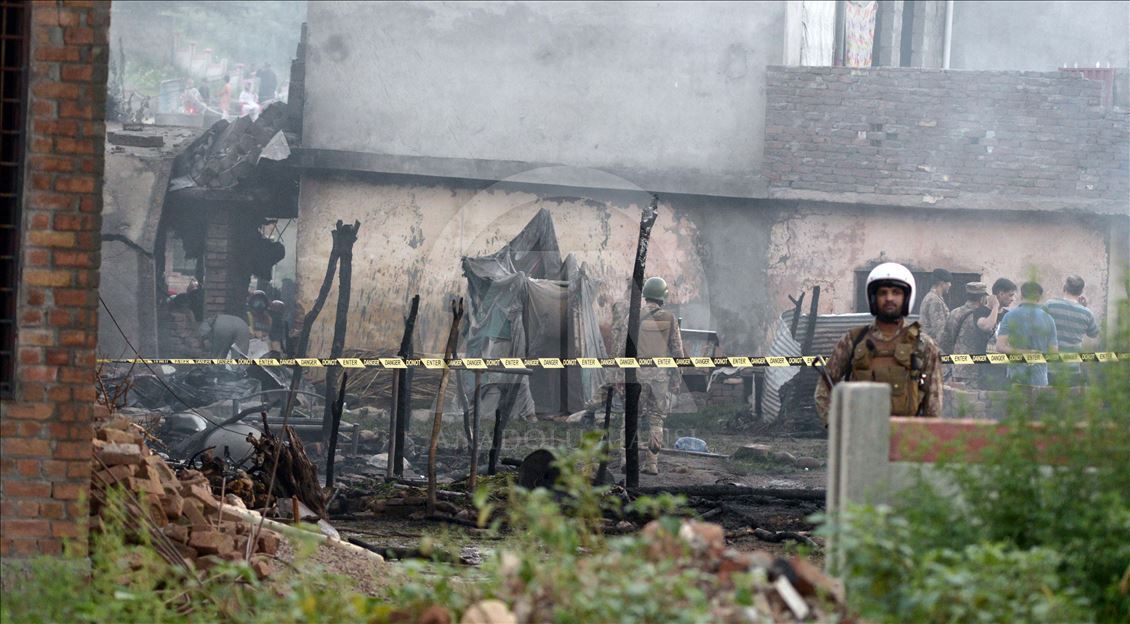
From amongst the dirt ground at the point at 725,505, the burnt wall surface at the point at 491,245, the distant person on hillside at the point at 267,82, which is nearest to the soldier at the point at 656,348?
the dirt ground at the point at 725,505

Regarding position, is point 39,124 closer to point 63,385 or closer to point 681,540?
point 63,385

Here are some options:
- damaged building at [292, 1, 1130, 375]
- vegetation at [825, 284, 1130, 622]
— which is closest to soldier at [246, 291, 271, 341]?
damaged building at [292, 1, 1130, 375]

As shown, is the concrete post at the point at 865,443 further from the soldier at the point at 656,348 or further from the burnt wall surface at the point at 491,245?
the burnt wall surface at the point at 491,245

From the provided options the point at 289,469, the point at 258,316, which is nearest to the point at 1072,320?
the point at 289,469

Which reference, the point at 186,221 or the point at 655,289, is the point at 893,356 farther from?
the point at 186,221

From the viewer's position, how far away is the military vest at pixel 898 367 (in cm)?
811

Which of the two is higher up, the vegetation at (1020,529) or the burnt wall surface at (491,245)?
the burnt wall surface at (491,245)

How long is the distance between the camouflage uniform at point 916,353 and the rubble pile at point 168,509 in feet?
10.1

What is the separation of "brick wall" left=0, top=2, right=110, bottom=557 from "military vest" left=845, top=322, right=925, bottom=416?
3997 millimetres

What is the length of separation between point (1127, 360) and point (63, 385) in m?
4.40

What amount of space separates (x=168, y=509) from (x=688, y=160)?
16.6m

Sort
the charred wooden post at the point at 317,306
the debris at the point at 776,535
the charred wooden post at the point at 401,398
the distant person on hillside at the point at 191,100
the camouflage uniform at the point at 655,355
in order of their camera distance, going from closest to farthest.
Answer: the debris at the point at 776,535 → the charred wooden post at the point at 401,398 → the camouflage uniform at the point at 655,355 → the charred wooden post at the point at 317,306 → the distant person on hillside at the point at 191,100

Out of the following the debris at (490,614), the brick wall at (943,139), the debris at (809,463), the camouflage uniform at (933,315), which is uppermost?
the brick wall at (943,139)

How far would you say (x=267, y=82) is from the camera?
2359 centimetres
